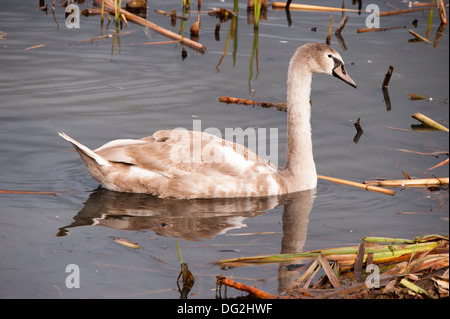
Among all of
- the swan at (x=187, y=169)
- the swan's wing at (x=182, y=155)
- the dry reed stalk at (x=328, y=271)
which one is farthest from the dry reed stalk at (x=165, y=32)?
the dry reed stalk at (x=328, y=271)

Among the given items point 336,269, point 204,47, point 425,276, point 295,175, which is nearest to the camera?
point 425,276

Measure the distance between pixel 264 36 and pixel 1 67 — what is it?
17.0ft

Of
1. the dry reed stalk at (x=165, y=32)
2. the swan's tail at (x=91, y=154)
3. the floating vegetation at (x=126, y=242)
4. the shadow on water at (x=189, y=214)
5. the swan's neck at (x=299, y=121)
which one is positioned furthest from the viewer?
the dry reed stalk at (x=165, y=32)

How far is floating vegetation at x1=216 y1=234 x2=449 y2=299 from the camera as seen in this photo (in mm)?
5547

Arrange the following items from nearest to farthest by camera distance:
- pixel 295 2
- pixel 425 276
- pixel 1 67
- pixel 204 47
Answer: pixel 425 276 < pixel 1 67 < pixel 204 47 < pixel 295 2

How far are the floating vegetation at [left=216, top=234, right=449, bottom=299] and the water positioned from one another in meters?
0.20

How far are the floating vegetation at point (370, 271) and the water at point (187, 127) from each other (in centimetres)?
20

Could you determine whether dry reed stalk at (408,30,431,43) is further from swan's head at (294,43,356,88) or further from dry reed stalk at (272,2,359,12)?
swan's head at (294,43,356,88)

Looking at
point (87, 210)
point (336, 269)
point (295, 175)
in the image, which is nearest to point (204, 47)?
point (295, 175)

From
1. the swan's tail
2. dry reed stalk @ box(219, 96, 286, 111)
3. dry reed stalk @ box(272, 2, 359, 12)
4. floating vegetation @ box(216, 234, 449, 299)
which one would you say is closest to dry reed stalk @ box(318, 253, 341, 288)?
floating vegetation @ box(216, 234, 449, 299)

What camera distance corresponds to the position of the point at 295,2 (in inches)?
650

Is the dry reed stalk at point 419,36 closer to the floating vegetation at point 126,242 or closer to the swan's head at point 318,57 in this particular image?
the swan's head at point 318,57

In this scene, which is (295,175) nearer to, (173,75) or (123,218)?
(123,218)

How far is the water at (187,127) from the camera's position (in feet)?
20.9
